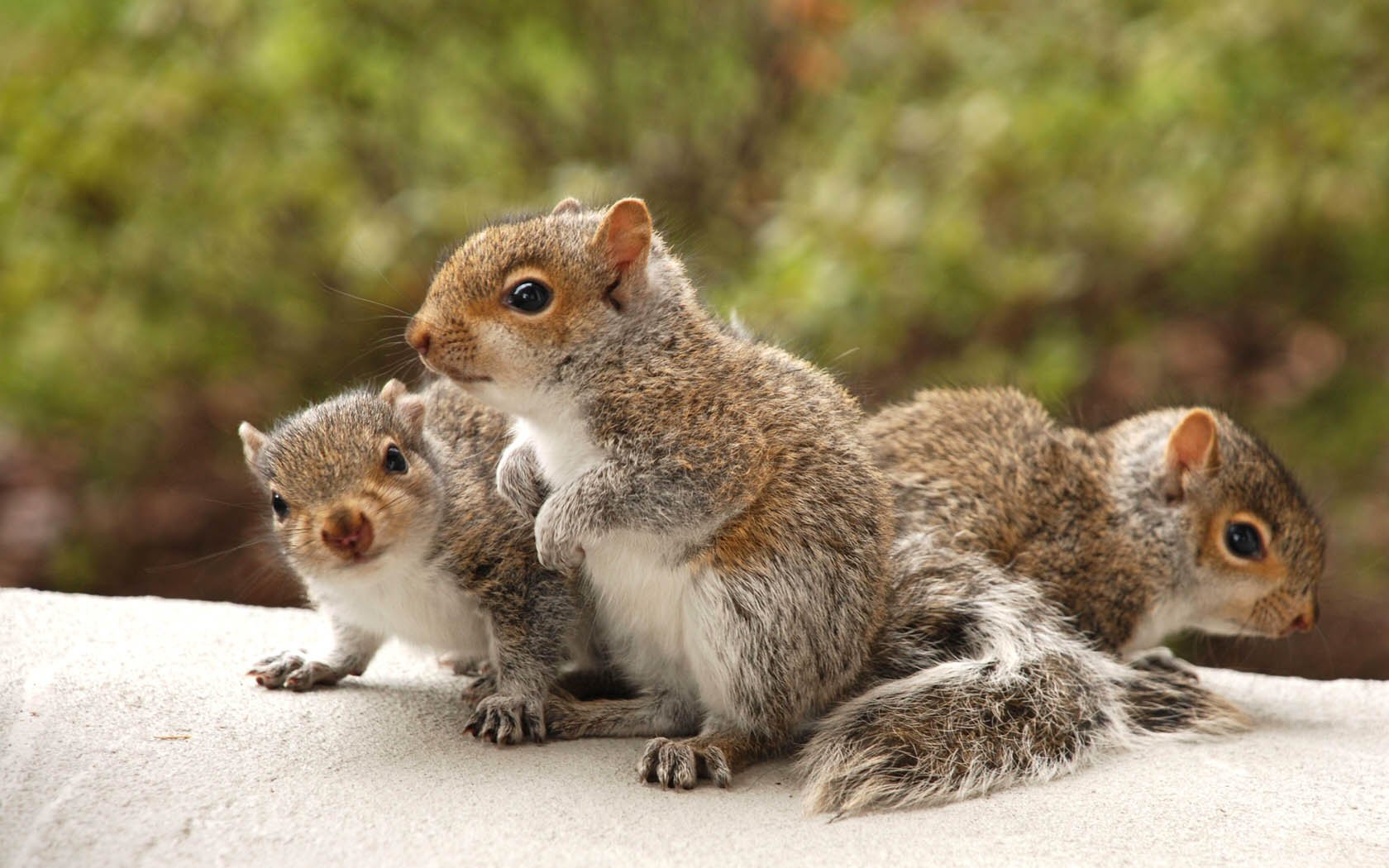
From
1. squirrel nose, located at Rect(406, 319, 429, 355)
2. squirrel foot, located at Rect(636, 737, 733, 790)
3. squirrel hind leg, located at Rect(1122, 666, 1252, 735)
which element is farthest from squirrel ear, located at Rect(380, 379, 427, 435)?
squirrel hind leg, located at Rect(1122, 666, 1252, 735)

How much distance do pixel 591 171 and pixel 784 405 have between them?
8.97 feet

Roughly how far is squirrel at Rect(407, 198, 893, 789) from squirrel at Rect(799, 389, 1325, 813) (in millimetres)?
211

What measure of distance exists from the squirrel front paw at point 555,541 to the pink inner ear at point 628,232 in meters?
0.49

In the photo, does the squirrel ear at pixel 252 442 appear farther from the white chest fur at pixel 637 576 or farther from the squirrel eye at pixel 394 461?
the white chest fur at pixel 637 576

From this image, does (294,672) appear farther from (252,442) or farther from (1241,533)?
(1241,533)

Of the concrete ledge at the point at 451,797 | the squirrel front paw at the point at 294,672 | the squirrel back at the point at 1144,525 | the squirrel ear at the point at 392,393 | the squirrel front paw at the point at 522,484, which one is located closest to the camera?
the concrete ledge at the point at 451,797

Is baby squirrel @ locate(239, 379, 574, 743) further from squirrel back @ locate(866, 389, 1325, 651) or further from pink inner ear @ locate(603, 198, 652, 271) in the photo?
squirrel back @ locate(866, 389, 1325, 651)

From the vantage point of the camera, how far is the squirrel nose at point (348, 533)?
103 inches

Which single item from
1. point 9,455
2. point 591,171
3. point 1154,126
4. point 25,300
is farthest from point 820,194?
point 9,455

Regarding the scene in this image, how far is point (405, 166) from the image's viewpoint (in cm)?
646

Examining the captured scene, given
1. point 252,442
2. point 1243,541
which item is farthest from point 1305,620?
point 252,442

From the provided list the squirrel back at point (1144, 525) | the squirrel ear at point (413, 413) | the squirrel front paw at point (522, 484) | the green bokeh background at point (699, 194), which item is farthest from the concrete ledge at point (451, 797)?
the green bokeh background at point (699, 194)

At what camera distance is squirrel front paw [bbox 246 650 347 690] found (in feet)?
10.1

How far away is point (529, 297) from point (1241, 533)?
1872mm
